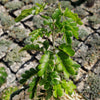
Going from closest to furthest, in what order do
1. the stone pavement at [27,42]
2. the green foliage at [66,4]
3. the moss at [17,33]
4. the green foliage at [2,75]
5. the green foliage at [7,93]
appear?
the green foliage at [7,93]
the green foliage at [2,75]
the stone pavement at [27,42]
the moss at [17,33]
the green foliage at [66,4]

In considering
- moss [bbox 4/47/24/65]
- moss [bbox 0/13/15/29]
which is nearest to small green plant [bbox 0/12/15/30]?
moss [bbox 0/13/15/29]

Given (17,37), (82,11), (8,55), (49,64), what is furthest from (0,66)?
(82,11)

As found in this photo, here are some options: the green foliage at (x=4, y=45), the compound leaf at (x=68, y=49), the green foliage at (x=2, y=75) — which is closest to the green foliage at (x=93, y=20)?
the green foliage at (x=4, y=45)

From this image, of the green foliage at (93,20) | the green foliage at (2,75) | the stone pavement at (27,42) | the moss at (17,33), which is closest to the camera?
the green foliage at (2,75)

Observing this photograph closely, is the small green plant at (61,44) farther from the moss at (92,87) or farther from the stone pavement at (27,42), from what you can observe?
the stone pavement at (27,42)

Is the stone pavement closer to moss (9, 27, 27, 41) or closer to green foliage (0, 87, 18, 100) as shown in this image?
moss (9, 27, 27, 41)

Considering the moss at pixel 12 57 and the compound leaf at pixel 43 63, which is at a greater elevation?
the compound leaf at pixel 43 63
